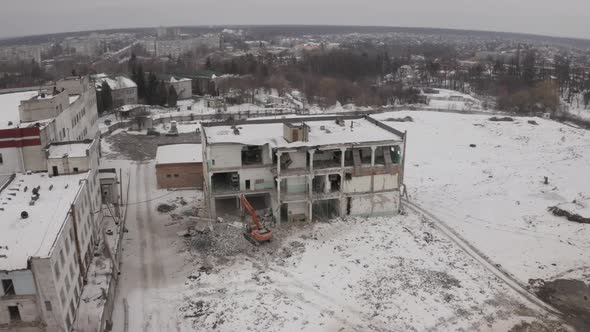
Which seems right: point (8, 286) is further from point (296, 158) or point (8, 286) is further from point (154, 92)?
point (154, 92)

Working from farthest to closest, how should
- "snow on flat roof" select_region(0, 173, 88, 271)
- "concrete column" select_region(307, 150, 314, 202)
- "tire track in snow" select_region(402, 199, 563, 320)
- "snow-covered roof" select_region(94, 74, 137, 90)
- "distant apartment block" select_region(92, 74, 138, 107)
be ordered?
"snow-covered roof" select_region(94, 74, 137, 90)
"distant apartment block" select_region(92, 74, 138, 107)
"concrete column" select_region(307, 150, 314, 202)
"tire track in snow" select_region(402, 199, 563, 320)
"snow on flat roof" select_region(0, 173, 88, 271)

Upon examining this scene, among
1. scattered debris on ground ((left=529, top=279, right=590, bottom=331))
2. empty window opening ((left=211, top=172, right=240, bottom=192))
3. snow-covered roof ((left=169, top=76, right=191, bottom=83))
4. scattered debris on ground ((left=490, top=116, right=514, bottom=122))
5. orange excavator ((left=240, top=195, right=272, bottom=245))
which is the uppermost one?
snow-covered roof ((left=169, top=76, right=191, bottom=83))

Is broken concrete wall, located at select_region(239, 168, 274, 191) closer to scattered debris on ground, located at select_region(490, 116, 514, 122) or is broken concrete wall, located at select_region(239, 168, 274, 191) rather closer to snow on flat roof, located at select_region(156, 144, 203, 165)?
snow on flat roof, located at select_region(156, 144, 203, 165)

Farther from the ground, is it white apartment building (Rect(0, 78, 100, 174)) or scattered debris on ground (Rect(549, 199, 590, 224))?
white apartment building (Rect(0, 78, 100, 174))

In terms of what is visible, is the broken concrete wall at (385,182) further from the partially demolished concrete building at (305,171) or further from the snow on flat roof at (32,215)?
the snow on flat roof at (32,215)

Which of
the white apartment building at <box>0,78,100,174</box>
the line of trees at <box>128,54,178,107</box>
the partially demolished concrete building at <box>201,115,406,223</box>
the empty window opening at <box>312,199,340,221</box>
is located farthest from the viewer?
the line of trees at <box>128,54,178,107</box>

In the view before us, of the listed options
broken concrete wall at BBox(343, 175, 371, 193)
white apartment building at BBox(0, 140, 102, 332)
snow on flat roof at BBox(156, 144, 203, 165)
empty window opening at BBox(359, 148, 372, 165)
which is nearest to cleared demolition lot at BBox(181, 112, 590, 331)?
broken concrete wall at BBox(343, 175, 371, 193)

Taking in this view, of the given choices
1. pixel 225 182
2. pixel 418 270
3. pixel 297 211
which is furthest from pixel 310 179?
pixel 418 270
